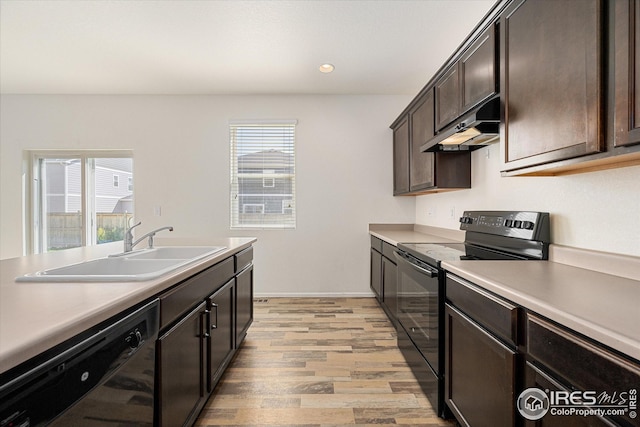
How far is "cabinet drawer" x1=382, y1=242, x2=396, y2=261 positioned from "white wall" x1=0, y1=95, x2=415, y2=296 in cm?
89

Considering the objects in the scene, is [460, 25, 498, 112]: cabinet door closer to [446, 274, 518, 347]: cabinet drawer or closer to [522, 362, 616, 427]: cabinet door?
[446, 274, 518, 347]: cabinet drawer

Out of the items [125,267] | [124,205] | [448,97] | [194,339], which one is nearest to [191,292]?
[194,339]

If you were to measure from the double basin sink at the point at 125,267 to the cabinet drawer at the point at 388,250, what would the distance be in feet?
5.14

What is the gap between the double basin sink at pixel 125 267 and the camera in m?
1.13

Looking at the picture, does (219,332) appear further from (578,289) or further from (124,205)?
(124,205)

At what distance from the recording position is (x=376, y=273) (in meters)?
3.72

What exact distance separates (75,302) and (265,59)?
2867 millimetres

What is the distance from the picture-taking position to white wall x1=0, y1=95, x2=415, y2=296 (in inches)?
163

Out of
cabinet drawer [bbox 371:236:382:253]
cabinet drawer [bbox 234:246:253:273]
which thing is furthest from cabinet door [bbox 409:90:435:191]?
cabinet drawer [bbox 234:246:253:273]

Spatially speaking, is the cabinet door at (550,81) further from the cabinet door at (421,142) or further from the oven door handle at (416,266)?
the cabinet door at (421,142)

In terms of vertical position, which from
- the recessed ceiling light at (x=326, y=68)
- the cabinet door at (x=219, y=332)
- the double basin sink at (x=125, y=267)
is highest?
the recessed ceiling light at (x=326, y=68)

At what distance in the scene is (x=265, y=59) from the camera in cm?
313

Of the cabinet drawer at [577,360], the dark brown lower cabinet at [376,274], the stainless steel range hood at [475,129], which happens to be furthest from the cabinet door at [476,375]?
the dark brown lower cabinet at [376,274]

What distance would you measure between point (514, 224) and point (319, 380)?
159 centimetres
